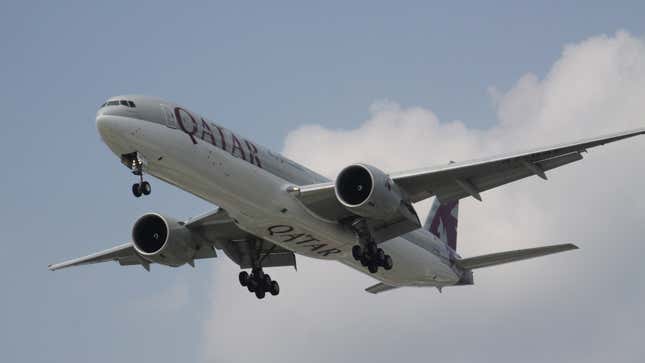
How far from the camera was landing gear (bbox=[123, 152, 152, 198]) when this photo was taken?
31.8 meters

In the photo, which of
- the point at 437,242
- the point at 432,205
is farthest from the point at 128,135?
the point at 432,205

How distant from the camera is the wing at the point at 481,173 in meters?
34.0

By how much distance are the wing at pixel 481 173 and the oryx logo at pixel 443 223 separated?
27.7 ft

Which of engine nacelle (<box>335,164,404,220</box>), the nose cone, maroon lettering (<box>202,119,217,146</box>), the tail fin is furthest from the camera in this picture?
the tail fin

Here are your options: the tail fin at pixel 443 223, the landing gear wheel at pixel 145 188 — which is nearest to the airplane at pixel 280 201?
the landing gear wheel at pixel 145 188

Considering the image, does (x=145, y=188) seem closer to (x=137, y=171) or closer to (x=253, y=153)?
(x=137, y=171)

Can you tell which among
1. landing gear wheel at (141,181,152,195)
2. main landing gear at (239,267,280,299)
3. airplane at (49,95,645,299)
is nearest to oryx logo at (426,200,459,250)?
airplane at (49,95,645,299)

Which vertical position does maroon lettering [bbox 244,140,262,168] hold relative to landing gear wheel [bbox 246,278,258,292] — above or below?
above

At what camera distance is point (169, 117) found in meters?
32.7

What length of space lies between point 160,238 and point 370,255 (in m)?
7.15

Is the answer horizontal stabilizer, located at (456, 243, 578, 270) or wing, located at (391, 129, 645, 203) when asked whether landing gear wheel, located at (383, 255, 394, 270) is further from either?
horizontal stabilizer, located at (456, 243, 578, 270)

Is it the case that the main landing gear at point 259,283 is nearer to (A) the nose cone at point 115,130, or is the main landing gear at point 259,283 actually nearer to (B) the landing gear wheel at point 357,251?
(B) the landing gear wheel at point 357,251

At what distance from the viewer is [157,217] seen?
39062 mm

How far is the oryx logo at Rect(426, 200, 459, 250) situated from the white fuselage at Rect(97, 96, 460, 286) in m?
6.71
